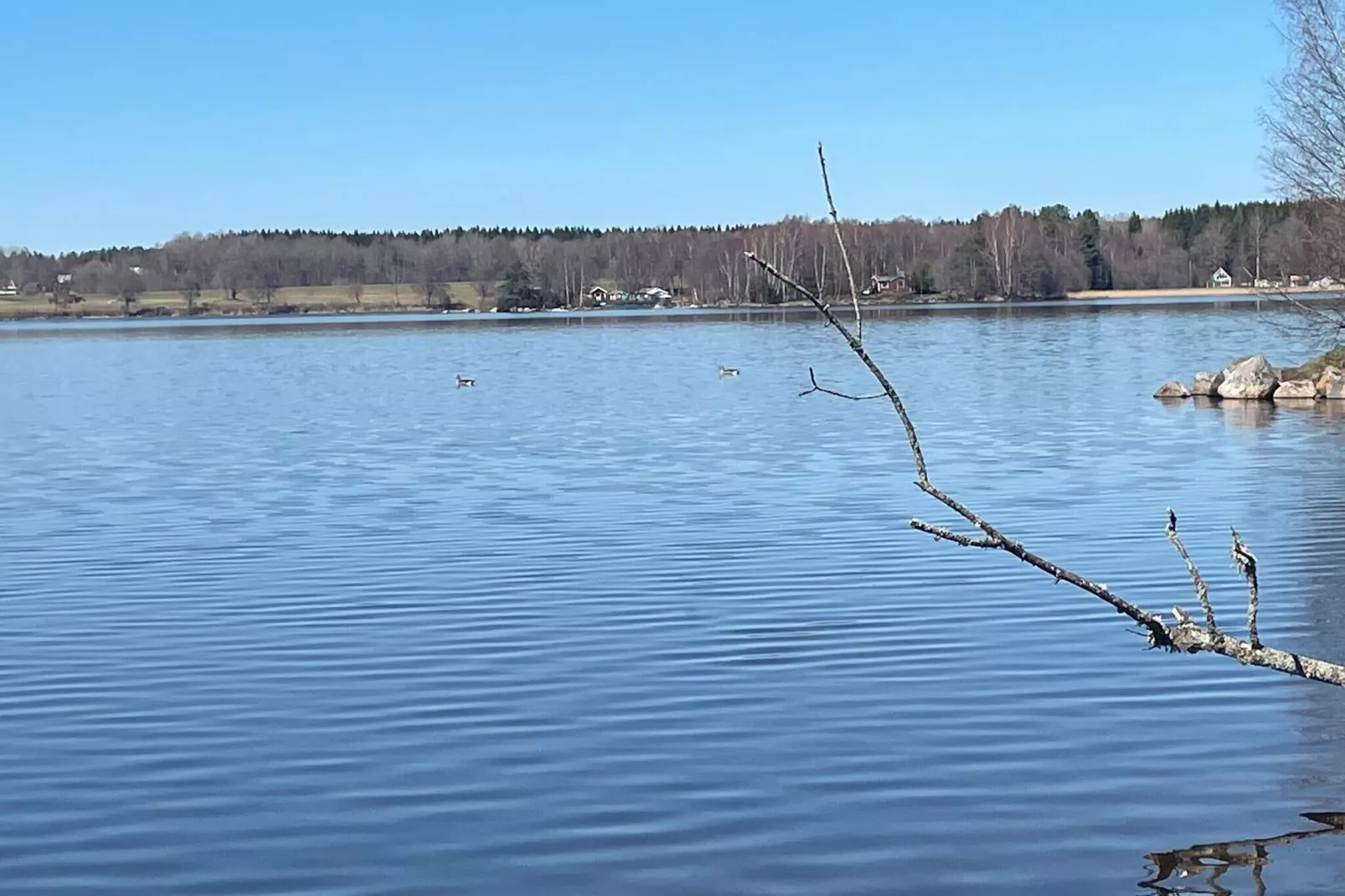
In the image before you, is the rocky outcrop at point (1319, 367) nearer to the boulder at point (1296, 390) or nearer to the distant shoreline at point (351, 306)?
the boulder at point (1296, 390)

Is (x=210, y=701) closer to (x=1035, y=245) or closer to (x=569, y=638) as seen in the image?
(x=569, y=638)

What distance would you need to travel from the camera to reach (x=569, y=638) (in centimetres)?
1170

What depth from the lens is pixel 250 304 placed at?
187500 millimetres

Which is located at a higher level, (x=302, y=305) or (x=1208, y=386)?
(x=302, y=305)

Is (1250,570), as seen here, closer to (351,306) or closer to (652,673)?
(652,673)

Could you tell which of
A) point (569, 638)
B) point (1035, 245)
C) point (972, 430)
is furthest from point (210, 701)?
point (1035, 245)

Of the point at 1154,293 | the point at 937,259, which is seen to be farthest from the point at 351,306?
the point at 1154,293

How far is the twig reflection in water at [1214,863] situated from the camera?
6.71 metres

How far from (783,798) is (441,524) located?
10.4 metres

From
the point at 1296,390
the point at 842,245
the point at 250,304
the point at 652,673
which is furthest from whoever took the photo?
the point at 250,304

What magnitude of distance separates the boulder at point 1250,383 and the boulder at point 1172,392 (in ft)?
2.31

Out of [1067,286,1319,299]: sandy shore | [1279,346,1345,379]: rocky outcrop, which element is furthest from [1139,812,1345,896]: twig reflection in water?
[1067,286,1319,299]: sandy shore

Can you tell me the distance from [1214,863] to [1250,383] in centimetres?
2851

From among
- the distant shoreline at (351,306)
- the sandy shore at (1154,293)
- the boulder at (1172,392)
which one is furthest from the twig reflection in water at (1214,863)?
the sandy shore at (1154,293)
